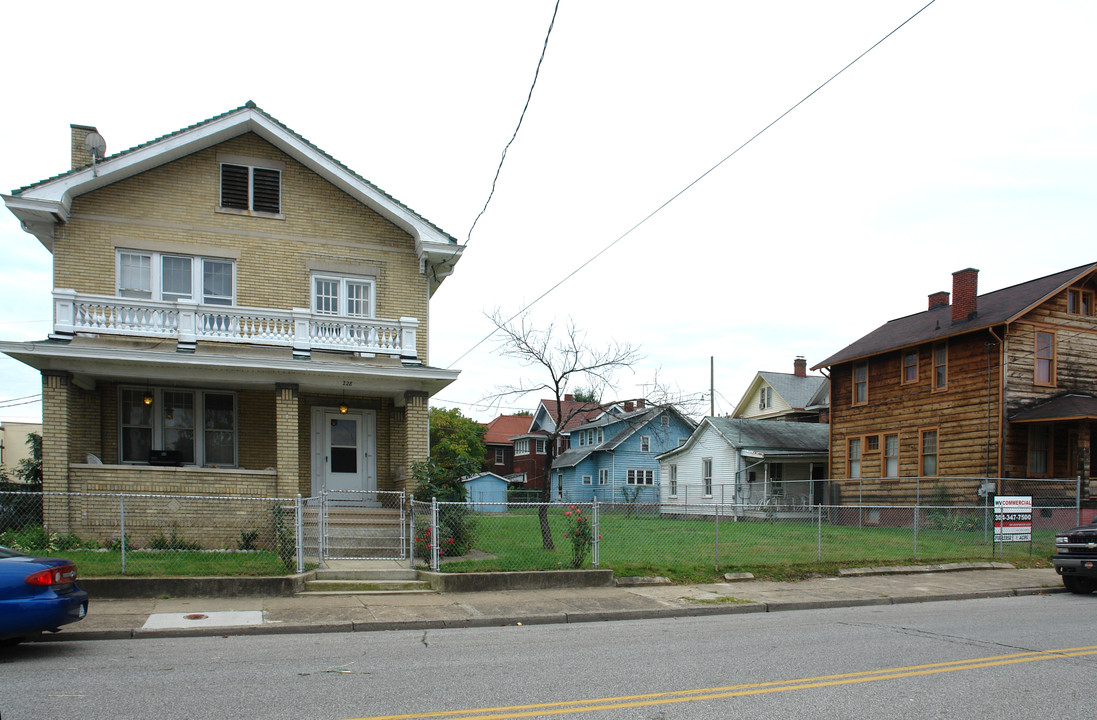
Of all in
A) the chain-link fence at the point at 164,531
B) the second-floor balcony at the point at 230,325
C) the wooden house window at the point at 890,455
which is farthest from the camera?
the wooden house window at the point at 890,455

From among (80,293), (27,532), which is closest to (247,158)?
(80,293)

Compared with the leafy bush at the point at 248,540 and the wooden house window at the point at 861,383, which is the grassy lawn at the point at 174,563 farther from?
the wooden house window at the point at 861,383

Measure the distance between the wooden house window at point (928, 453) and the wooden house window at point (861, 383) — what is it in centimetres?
309

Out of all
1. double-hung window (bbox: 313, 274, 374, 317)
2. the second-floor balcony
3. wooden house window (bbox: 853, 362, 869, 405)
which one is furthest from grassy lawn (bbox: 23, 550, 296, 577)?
wooden house window (bbox: 853, 362, 869, 405)

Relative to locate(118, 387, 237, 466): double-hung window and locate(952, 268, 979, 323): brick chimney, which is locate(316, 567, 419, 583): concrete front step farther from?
locate(952, 268, 979, 323): brick chimney

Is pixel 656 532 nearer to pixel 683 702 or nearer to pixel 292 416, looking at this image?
pixel 292 416

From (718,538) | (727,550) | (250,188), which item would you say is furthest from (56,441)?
(718,538)

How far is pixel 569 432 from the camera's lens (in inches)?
2084

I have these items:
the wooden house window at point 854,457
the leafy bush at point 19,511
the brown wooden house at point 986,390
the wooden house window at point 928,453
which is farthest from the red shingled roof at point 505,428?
the leafy bush at point 19,511

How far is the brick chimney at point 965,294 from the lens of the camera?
26.2 metres

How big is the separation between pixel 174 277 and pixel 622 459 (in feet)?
106

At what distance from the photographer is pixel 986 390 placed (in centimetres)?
2459

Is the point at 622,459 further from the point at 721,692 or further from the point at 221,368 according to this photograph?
the point at 721,692

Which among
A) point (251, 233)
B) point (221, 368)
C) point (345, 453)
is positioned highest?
point (251, 233)
